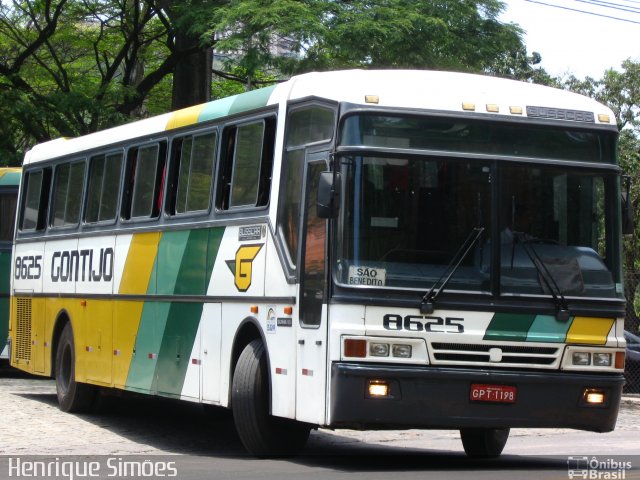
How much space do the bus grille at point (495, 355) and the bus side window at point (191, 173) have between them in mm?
3536

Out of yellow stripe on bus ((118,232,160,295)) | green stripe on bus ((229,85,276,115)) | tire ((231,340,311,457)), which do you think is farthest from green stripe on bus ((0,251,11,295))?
tire ((231,340,311,457))

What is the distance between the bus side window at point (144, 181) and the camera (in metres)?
14.2

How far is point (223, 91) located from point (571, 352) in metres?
24.3

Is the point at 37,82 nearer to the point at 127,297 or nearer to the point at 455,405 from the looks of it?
the point at 127,297

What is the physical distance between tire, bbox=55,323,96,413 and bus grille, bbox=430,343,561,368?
740 cm

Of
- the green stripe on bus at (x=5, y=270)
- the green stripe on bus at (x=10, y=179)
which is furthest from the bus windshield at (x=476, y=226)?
the green stripe on bus at (x=5, y=270)

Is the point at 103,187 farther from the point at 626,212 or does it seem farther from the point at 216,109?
the point at 626,212

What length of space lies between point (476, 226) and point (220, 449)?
13.6 ft

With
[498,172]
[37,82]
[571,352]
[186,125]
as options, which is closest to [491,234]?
[498,172]

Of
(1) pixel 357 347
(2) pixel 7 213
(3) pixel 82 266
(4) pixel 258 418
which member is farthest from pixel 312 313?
(2) pixel 7 213

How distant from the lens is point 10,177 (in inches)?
856

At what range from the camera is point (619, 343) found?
10.7 metres

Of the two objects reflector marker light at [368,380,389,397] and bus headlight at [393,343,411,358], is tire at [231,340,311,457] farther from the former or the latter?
bus headlight at [393,343,411,358]

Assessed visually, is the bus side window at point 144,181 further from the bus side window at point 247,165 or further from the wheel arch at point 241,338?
the wheel arch at point 241,338
